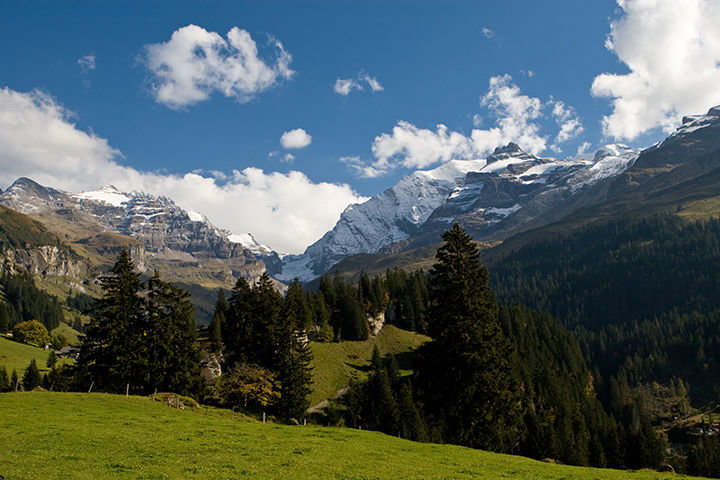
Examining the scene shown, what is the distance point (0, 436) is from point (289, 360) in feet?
167

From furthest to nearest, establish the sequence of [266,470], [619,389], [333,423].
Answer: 1. [619,389]
2. [333,423]
3. [266,470]

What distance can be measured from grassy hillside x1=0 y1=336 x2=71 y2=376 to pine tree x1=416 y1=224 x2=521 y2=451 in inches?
5217

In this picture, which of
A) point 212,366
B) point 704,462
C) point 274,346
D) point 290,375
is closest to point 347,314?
point 212,366

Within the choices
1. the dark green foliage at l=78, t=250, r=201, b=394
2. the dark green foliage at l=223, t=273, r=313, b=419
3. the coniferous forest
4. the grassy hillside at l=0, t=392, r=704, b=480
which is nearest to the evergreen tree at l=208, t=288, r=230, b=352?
the coniferous forest

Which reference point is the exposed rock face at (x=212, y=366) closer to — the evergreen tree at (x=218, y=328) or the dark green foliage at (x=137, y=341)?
the evergreen tree at (x=218, y=328)

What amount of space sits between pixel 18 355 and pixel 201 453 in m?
163

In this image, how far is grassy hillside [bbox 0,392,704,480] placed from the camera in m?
23.1

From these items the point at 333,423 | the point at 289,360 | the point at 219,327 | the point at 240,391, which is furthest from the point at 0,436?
the point at 219,327

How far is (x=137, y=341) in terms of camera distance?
217ft

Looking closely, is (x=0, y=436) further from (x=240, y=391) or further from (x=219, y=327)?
(x=219, y=327)

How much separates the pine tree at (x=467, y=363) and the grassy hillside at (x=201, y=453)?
21.0 feet

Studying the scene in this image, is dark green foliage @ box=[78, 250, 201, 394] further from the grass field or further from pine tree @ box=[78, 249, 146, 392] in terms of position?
the grass field

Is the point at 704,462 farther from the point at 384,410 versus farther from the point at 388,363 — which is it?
the point at 384,410

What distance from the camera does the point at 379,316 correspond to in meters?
145
